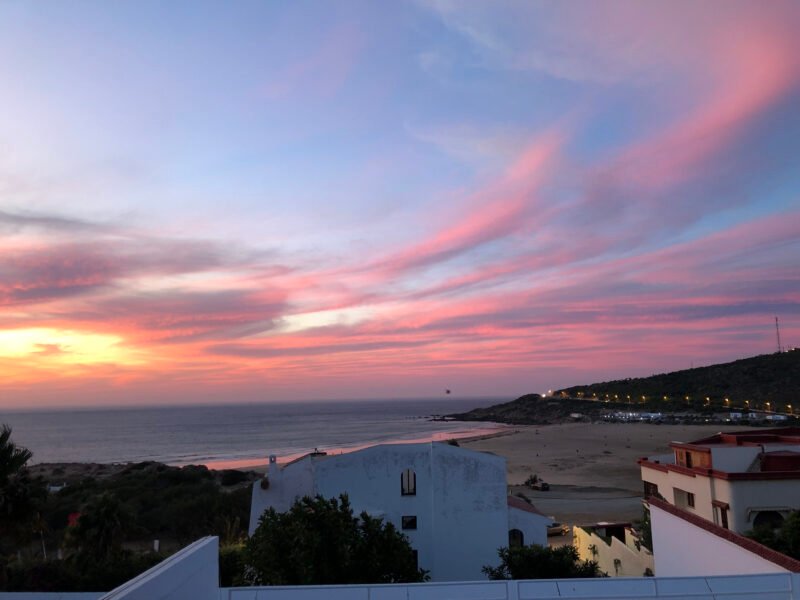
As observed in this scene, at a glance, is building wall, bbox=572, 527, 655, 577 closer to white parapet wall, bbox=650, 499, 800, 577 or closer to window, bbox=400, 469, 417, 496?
white parapet wall, bbox=650, 499, 800, 577

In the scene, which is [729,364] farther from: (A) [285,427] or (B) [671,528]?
(B) [671,528]

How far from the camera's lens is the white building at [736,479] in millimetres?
23047

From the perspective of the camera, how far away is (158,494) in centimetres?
4888

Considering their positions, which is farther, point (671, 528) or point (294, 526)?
point (294, 526)

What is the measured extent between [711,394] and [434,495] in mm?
157985

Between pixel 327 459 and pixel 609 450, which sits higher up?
pixel 327 459

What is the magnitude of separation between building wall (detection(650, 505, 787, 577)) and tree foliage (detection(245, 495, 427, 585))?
21.8 feet

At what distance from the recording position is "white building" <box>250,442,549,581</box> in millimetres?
24469

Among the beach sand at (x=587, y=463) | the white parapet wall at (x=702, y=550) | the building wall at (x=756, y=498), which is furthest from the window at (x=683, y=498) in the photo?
the white parapet wall at (x=702, y=550)

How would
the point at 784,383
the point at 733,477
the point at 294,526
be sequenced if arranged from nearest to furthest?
the point at 294,526 < the point at 733,477 < the point at 784,383

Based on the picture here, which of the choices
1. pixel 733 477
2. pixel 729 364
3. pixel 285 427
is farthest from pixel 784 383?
pixel 733 477

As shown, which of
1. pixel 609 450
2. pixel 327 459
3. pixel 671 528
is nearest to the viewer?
pixel 671 528

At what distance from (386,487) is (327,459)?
2672 mm

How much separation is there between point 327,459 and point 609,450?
7007 centimetres
